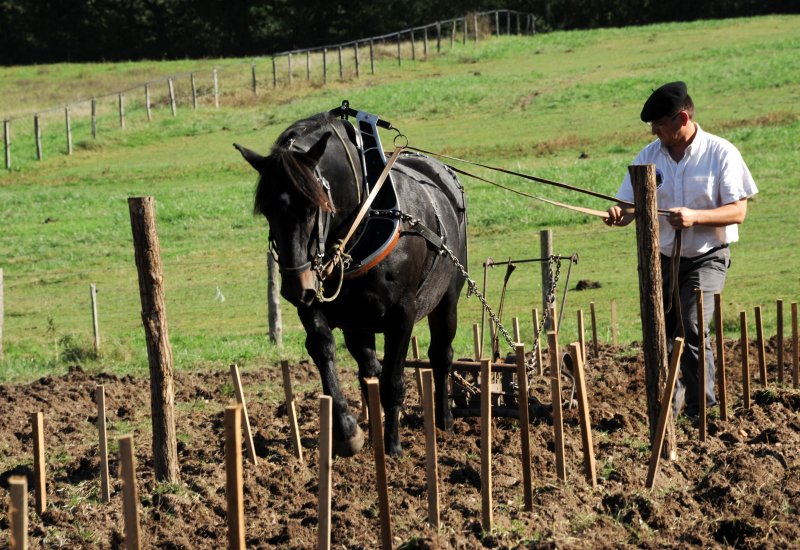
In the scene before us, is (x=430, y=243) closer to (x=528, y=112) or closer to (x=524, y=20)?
(x=528, y=112)

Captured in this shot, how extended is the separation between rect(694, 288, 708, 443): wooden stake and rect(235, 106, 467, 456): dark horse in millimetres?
1773

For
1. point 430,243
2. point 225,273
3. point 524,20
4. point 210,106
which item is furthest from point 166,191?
point 524,20

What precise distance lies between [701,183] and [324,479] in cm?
373

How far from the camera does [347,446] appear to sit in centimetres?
755

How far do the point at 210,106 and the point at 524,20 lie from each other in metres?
27.4

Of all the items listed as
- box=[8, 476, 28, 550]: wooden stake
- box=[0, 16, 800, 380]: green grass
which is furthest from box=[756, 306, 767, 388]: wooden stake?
box=[8, 476, 28, 550]: wooden stake

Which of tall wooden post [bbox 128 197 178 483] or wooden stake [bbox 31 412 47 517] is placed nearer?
wooden stake [bbox 31 412 47 517]

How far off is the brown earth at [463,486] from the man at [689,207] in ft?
2.22

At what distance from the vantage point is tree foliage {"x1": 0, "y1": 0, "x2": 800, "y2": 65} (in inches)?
2366

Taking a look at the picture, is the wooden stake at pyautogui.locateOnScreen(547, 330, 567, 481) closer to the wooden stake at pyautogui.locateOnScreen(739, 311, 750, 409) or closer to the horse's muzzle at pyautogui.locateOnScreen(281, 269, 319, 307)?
the horse's muzzle at pyautogui.locateOnScreen(281, 269, 319, 307)

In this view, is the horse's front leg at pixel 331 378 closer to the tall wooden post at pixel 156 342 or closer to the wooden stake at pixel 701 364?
the tall wooden post at pixel 156 342

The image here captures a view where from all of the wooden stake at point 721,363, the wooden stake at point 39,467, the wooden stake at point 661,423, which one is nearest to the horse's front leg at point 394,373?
the wooden stake at point 661,423

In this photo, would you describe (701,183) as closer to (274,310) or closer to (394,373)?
(394,373)

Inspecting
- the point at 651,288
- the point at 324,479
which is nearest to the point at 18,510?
the point at 324,479
